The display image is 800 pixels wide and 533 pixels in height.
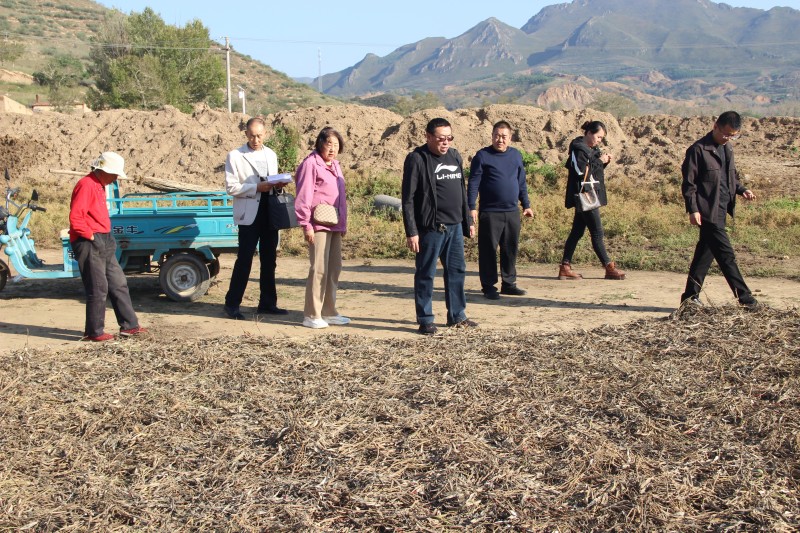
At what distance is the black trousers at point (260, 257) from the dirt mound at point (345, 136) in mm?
13413

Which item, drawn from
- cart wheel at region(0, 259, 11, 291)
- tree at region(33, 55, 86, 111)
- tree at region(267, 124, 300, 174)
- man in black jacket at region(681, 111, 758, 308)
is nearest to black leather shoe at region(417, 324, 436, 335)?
man in black jacket at region(681, 111, 758, 308)

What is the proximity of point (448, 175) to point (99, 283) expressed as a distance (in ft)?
10.4

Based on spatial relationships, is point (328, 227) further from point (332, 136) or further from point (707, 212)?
point (707, 212)

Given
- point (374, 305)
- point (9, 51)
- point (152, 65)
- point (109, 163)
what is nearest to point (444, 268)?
point (374, 305)

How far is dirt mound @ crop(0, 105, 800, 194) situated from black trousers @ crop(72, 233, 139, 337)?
1454 cm

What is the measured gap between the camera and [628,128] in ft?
80.5

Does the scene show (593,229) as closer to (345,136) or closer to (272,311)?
(272,311)

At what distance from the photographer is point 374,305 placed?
866cm

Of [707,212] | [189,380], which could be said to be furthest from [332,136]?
[707,212]

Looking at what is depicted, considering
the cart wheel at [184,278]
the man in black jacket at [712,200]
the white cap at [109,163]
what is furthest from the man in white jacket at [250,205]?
the man in black jacket at [712,200]

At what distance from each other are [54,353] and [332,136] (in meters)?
2.99

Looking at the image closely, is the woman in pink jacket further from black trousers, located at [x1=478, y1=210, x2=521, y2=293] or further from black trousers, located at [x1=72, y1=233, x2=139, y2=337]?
black trousers, located at [x1=478, y1=210, x2=521, y2=293]

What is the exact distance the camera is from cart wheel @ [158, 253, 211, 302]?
8617mm

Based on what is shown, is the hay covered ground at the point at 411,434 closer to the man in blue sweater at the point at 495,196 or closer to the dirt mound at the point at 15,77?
the man in blue sweater at the point at 495,196
